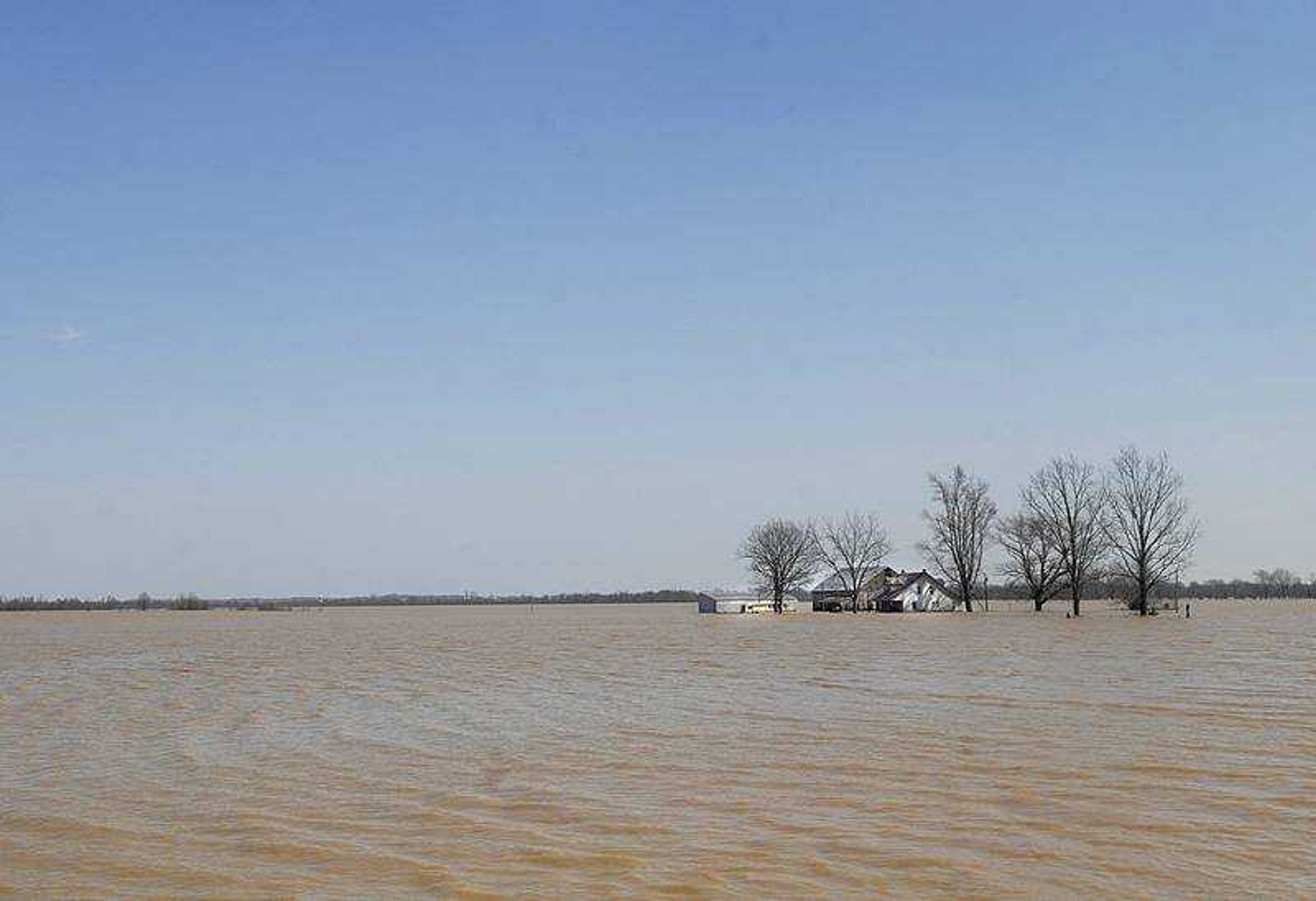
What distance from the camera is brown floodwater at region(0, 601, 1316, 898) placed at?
27.4 feet

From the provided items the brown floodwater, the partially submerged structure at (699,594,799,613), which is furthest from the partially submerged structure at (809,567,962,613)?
the brown floodwater

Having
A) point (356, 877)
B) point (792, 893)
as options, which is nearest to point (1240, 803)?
point (792, 893)

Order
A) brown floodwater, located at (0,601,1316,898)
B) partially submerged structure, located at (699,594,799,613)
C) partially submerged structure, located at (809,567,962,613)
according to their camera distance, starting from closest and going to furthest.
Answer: brown floodwater, located at (0,601,1316,898)
partially submerged structure, located at (809,567,962,613)
partially submerged structure, located at (699,594,799,613)

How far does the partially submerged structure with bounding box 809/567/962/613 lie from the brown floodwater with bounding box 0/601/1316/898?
6920cm

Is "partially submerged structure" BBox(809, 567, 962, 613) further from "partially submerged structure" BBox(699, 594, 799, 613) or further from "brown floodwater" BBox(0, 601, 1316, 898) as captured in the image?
"brown floodwater" BBox(0, 601, 1316, 898)

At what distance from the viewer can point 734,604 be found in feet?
350

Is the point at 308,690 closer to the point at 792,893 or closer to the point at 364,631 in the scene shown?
the point at 792,893

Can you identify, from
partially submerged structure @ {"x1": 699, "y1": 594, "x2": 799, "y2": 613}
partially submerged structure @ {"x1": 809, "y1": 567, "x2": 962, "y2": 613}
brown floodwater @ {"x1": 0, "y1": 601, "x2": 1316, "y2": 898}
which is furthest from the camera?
partially submerged structure @ {"x1": 699, "y1": 594, "x2": 799, "y2": 613}

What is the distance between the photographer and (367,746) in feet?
48.9

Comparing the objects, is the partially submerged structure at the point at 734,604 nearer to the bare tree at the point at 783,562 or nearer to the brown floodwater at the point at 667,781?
the bare tree at the point at 783,562

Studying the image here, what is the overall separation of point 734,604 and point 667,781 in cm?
9533

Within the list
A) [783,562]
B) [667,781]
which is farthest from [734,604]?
[667,781]

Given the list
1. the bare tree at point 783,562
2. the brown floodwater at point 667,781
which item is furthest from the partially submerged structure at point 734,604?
the brown floodwater at point 667,781

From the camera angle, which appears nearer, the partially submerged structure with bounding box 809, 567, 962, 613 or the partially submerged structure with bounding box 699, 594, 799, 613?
the partially submerged structure with bounding box 809, 567, 962, 613
